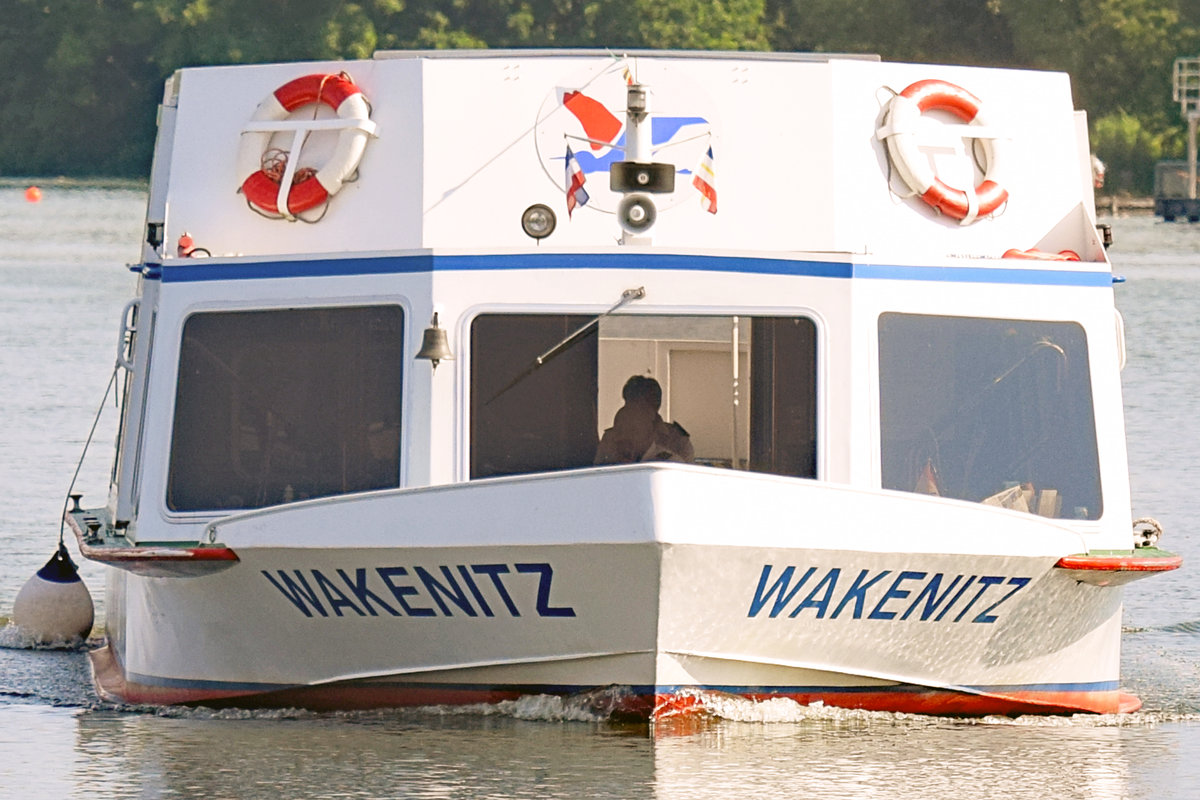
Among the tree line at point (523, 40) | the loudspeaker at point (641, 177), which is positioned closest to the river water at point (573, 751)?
the loudspeaker at point (641, 177)

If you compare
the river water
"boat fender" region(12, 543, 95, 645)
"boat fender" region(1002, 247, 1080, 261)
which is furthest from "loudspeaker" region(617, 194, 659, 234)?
"boat fender" region(12, 543, 95, 645)

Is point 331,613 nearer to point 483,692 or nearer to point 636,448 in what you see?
point 483,692

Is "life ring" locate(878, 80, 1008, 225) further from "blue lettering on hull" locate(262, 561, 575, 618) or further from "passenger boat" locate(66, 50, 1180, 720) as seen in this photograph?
"blue lettering on hull" locate(262, 561, 575, 618)

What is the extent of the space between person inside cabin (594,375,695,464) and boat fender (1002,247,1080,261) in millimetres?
1944

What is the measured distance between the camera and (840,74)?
38.1ft

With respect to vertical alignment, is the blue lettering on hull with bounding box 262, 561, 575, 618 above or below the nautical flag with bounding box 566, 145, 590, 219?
below

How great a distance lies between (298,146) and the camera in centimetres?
1153

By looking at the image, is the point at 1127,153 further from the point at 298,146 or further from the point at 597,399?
the point at 597,399

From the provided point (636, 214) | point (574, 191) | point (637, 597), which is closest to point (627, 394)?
point (636, 214)

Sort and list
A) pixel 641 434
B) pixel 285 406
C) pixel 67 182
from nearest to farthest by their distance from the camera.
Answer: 1. pixel 641 434
2. pixel 285 406
3. pixel 67 182

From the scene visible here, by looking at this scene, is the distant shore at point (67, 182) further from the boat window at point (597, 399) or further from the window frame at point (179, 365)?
the boat window at point (597, 399)

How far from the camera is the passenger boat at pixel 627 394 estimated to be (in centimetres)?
1000

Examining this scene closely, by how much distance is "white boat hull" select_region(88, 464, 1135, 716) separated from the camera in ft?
31.9

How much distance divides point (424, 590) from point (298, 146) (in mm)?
2494
